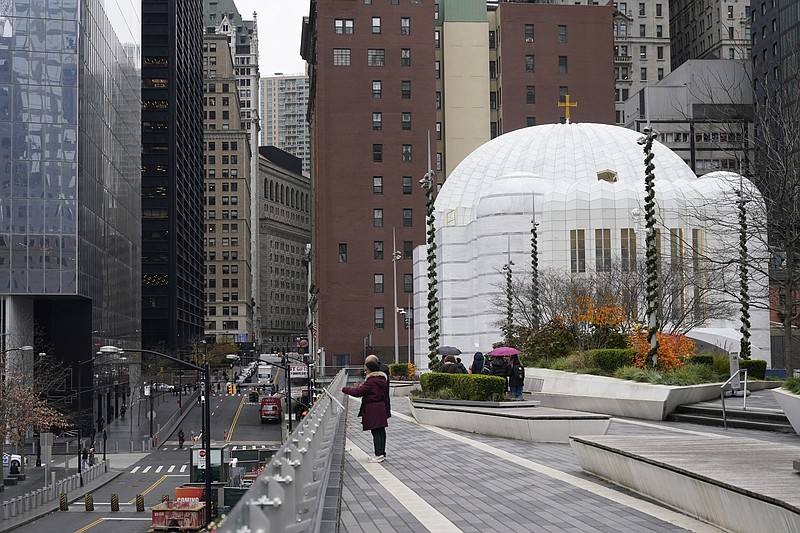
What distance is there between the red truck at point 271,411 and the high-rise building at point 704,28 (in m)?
77.2

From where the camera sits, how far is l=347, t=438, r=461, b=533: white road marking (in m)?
10.8

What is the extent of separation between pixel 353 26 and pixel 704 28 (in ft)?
231

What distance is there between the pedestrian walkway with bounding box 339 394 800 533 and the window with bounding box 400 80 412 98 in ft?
295

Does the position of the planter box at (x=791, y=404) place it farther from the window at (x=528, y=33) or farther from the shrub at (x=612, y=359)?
the window at (x=528, y=33)

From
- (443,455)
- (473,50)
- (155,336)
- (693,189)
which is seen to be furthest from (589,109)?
(443,455)

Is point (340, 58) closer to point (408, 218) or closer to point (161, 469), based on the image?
point (408, 218)

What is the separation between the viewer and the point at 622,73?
15788 cm

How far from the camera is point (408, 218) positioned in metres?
107

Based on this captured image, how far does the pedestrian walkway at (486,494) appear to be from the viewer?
35.4 ft

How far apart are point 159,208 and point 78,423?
71.7m

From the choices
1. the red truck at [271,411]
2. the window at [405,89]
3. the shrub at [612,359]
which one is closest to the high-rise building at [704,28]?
the window at [405,89]

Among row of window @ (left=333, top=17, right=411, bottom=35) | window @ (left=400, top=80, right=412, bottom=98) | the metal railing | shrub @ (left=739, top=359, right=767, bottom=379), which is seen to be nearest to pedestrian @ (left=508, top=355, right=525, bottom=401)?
shrub @ (left=739, top=359, right=767, bottom=379)

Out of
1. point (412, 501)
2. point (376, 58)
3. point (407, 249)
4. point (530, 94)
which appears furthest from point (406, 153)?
point (412, 501)

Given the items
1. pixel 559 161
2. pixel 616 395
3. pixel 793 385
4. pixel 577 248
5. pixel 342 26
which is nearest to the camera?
pixel 793 385
